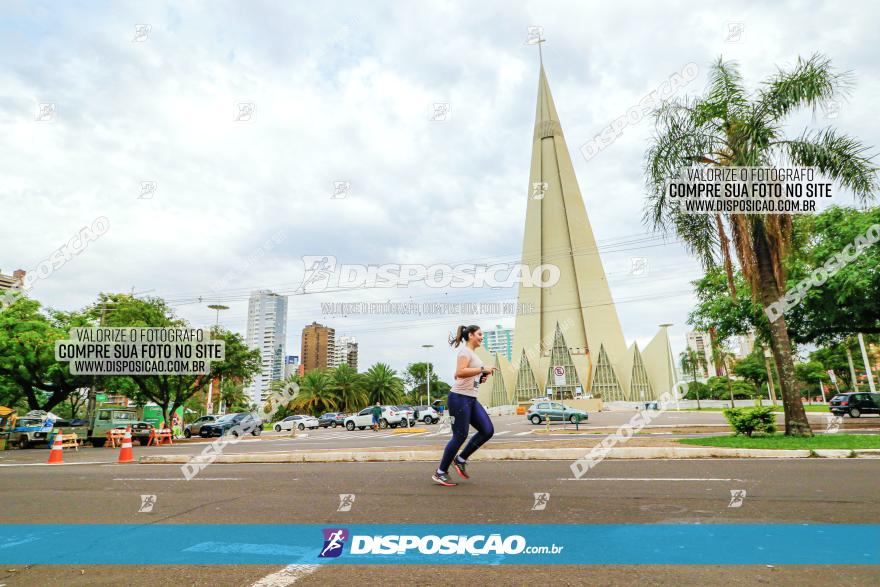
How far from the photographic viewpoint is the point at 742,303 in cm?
1853

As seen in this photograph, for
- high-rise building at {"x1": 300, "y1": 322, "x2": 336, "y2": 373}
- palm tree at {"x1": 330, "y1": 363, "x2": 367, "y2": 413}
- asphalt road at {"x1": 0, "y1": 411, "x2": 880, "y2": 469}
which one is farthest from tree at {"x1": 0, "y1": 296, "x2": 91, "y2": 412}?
high-rise building at {"x1": 300, "y1": 322, "x2": 336, "y2": 373}

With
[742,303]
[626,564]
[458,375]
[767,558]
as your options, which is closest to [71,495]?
[458,375]

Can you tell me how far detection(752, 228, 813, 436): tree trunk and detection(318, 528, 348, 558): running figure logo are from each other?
11.9 m

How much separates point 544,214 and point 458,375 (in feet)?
255

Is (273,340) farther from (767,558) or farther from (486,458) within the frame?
(767,558)

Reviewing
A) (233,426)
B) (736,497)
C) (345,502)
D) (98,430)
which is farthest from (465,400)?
(233,426)

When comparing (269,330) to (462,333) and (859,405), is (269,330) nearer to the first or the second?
(859,405)

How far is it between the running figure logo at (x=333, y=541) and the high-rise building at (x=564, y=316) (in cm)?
7240

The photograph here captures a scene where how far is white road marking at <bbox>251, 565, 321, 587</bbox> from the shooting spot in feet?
9.45

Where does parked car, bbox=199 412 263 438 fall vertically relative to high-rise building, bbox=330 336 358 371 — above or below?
below

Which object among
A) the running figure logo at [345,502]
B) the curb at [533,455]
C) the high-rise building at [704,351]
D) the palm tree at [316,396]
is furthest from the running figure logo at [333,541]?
the palm tree at [316,396]

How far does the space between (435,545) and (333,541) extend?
0.78 metres

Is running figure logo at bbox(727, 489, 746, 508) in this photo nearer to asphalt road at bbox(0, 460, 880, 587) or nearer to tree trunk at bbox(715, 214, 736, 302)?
asphalt road at bbox(0, 460, 880, 587)

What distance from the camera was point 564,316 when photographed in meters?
79.1
